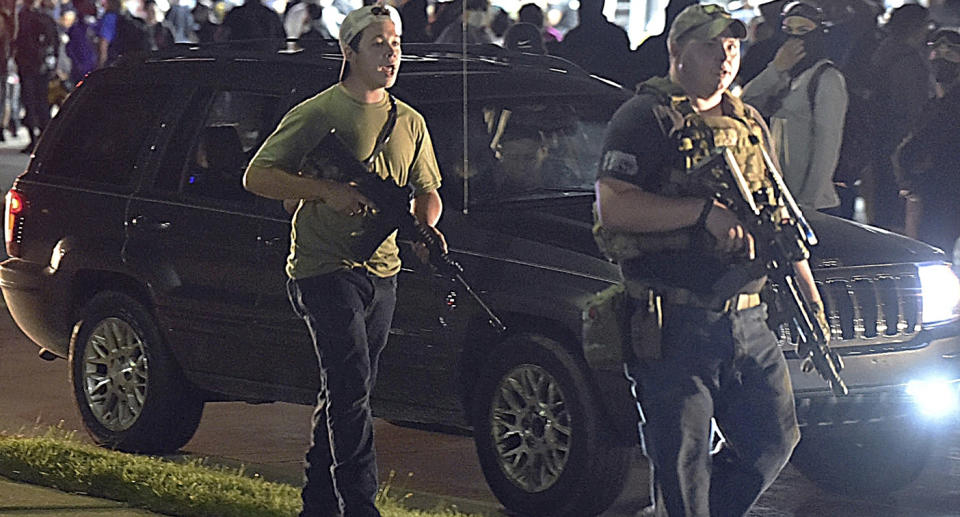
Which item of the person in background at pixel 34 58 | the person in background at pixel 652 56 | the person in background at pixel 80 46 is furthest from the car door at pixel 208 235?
the person in background at pixel 80 46

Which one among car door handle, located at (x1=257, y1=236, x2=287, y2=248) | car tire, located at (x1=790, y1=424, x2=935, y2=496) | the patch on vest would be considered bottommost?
car tire, located at (x1=790, y1=424, x2=935, y2=496)

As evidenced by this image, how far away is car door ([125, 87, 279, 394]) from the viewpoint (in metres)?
7.62

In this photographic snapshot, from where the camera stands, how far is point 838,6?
12086mm

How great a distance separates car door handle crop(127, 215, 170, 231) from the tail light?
78cm

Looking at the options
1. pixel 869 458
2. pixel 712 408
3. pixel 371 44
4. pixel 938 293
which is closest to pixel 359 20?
pixel 371 44

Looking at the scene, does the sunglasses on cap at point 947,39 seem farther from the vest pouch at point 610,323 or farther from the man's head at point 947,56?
the vest pouch at point 610,323

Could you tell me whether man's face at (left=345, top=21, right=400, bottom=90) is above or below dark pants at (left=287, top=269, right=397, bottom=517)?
above

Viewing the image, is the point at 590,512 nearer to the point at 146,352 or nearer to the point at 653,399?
the point at 653,399

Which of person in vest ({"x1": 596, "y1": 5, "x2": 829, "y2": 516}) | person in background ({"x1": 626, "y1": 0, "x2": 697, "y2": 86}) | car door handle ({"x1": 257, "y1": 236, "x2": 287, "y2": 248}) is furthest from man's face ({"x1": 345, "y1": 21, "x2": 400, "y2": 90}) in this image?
person in background ({"x1": 626, "y1": 0, "x2": 697, "y2": 86})

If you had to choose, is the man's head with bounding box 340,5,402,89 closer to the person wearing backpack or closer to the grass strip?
the grass strip

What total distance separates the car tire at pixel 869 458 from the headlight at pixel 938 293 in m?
0.45

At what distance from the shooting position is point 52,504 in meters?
6.87

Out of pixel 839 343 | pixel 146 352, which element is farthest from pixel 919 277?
pixel 146 352

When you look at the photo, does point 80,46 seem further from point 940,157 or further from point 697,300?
point 697,300
